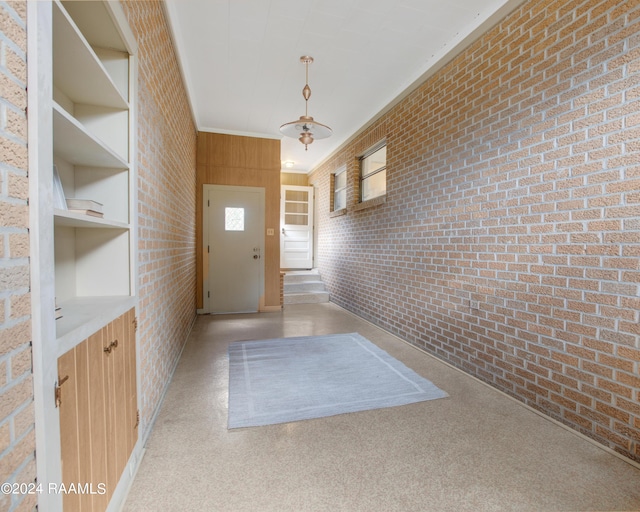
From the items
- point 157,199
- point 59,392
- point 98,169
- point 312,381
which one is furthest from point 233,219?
point 59,392

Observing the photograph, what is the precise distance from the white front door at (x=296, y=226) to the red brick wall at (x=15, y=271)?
6.71 m

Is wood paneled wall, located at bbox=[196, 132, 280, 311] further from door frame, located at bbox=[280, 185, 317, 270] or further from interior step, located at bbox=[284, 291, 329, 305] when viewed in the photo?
door frame, located at bbox=[280, 185, 317, 270]

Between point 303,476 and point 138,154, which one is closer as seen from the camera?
point 303,476

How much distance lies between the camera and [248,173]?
523cm

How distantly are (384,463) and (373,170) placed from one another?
4033 mm

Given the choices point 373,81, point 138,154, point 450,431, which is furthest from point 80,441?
point 373,81

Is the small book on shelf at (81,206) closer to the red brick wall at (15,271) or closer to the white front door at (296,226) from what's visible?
the red brick wall at (15,271)

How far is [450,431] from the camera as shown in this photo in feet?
6.18

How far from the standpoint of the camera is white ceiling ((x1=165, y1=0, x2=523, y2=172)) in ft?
8.11

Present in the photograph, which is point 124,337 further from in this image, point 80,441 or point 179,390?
point 179,390

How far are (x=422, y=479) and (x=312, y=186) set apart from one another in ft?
22.0

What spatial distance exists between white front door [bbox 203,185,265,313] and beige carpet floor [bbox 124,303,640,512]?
9.50 ft

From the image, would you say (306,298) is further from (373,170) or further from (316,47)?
(316,47)

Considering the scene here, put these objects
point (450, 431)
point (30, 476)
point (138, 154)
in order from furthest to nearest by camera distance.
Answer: point (450, 431) → point (138, 154) → point (30, 476)
